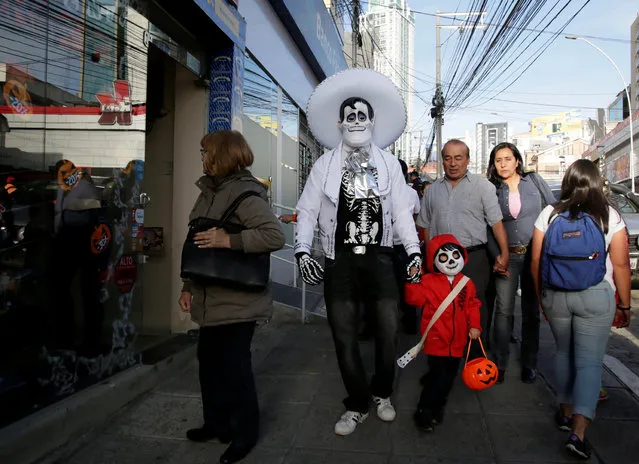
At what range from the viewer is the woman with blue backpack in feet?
8.66

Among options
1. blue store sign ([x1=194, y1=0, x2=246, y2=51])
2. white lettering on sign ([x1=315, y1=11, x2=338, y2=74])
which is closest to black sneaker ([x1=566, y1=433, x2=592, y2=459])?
blue store sign ([x1=194, y1=0, x2=246, y2=51])

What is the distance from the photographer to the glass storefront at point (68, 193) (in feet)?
8.68

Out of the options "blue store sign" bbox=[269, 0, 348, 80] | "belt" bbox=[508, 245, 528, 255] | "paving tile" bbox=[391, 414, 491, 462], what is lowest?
"paving tile" bbox=[391, 414, 491, 462]

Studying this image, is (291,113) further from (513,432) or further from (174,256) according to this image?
(513,432)

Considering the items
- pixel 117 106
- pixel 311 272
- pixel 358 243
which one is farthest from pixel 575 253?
pixel 117 106

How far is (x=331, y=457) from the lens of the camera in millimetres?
2639

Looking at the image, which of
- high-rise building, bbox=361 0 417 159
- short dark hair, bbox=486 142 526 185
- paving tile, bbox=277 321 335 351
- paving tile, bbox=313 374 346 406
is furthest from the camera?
high-rise building, bbox=361 0 417 159

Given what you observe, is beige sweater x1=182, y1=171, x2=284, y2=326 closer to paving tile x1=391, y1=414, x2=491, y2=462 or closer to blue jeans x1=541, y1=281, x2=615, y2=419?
paving tile x1=391, y1=414, x2=491, y2=462

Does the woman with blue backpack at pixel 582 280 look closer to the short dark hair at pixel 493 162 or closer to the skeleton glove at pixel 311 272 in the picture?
the short dark hair at pixel 493 162

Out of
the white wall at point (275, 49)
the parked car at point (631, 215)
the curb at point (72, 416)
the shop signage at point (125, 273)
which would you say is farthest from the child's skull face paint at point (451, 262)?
the parked car at point (631, 215)

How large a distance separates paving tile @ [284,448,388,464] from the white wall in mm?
4872

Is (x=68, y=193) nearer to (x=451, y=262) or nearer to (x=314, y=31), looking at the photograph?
(x=451, y=262)

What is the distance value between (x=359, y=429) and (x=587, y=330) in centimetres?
139

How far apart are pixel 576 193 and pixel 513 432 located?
1.42m
